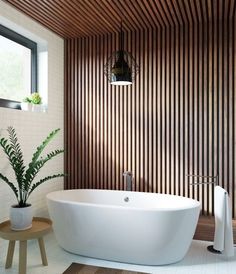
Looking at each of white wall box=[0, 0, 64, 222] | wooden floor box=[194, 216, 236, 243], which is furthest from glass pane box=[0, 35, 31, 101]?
wooden floor box=[194, 216, 236, 243]

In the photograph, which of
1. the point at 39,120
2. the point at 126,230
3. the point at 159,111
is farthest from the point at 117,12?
the point at 126,230

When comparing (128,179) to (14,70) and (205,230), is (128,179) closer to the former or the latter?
(205,230)

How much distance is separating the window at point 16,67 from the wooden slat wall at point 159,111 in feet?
1.79

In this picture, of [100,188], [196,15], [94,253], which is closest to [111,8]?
[196,15]

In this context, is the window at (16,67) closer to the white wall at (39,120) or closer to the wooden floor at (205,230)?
the white wall at (39,120)

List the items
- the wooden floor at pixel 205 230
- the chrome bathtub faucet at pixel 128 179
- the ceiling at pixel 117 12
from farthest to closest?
1. the chrome bathtub faucet at pixel 128 179
2. the wooden floor at pixel 205 230
3. the ceiling at pixel 117 12

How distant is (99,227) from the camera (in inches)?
114

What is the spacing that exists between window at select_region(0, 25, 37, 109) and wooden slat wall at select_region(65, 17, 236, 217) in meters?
0.55

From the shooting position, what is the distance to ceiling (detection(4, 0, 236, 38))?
3.13m

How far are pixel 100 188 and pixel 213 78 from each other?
205 centimetres

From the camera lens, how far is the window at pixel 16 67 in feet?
11.2

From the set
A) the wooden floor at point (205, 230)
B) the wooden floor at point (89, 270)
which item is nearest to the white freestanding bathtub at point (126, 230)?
the wooden floor at point (89, 270)

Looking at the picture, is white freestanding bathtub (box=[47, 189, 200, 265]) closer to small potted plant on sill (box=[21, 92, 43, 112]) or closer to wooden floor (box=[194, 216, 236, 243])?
wooden floor (box=[194, 216, 236, 243])

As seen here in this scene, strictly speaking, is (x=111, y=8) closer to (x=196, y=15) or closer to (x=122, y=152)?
A: (x=196, y=15)
